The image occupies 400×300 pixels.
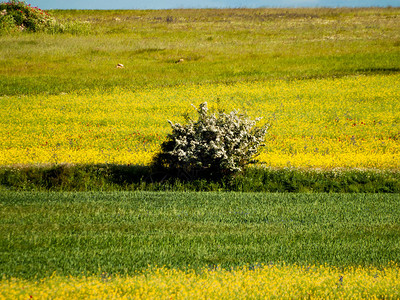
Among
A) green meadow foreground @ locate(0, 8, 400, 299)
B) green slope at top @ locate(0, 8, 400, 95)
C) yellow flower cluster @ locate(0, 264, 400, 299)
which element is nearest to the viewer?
yellow flower cluster @ locate(0, 264, 400, 299)

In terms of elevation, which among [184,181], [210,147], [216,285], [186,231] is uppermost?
[210,147]

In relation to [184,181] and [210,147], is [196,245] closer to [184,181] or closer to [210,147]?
[210,147]

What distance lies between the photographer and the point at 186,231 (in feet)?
29.0

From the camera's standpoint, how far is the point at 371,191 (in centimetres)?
1340

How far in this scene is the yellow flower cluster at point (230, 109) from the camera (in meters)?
15.9

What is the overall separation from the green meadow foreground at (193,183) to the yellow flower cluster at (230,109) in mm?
96

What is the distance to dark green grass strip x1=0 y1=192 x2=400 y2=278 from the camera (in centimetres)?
739

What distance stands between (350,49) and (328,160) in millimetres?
26541

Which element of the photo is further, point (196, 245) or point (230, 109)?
point (230, 109)

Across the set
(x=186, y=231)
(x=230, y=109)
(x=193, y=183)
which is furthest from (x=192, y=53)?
(x=186, y=231)

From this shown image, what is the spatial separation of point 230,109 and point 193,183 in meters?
9.82

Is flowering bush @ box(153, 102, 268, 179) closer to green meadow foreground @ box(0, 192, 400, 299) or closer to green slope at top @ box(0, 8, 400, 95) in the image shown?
green meadow foreground @ box(0, 192, 400, 299)

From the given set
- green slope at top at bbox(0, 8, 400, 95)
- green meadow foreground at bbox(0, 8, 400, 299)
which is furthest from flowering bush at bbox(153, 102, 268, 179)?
green slope at top at bbox(0, 8, 400, 95)

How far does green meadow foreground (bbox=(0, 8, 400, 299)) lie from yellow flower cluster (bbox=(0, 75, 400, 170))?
0.31 ft
